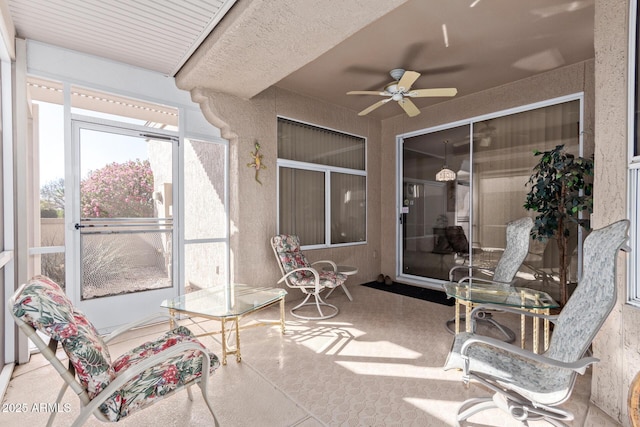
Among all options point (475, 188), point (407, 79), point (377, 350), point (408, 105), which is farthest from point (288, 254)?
point (475, 188)

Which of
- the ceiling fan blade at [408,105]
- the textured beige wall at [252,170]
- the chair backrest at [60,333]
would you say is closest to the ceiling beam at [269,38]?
the textured beige wall at [252,170]

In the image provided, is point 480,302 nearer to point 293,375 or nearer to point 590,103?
point 293,375

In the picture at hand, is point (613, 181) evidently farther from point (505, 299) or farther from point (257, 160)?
point (257, 160)

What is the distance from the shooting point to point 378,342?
298cm

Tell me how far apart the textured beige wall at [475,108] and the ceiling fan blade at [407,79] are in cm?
188

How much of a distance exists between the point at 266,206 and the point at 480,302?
9.29ft

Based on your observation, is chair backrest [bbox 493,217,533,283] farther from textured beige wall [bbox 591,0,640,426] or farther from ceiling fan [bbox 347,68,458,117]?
ceiling fan [bbox 347,68,458,117]

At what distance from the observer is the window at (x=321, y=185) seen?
449cm

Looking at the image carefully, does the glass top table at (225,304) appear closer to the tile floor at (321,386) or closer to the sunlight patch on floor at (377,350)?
the tile floor at (321,386)

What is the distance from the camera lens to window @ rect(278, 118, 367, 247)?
4.49 meters

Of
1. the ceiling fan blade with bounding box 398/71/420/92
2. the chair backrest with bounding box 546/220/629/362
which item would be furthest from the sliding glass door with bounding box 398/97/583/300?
the chair backrest with bounding box 546/220/629/362

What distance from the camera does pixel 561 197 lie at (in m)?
3.29

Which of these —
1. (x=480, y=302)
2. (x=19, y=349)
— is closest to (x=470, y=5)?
(x=480, y=302)

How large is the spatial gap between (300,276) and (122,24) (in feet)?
10.4
